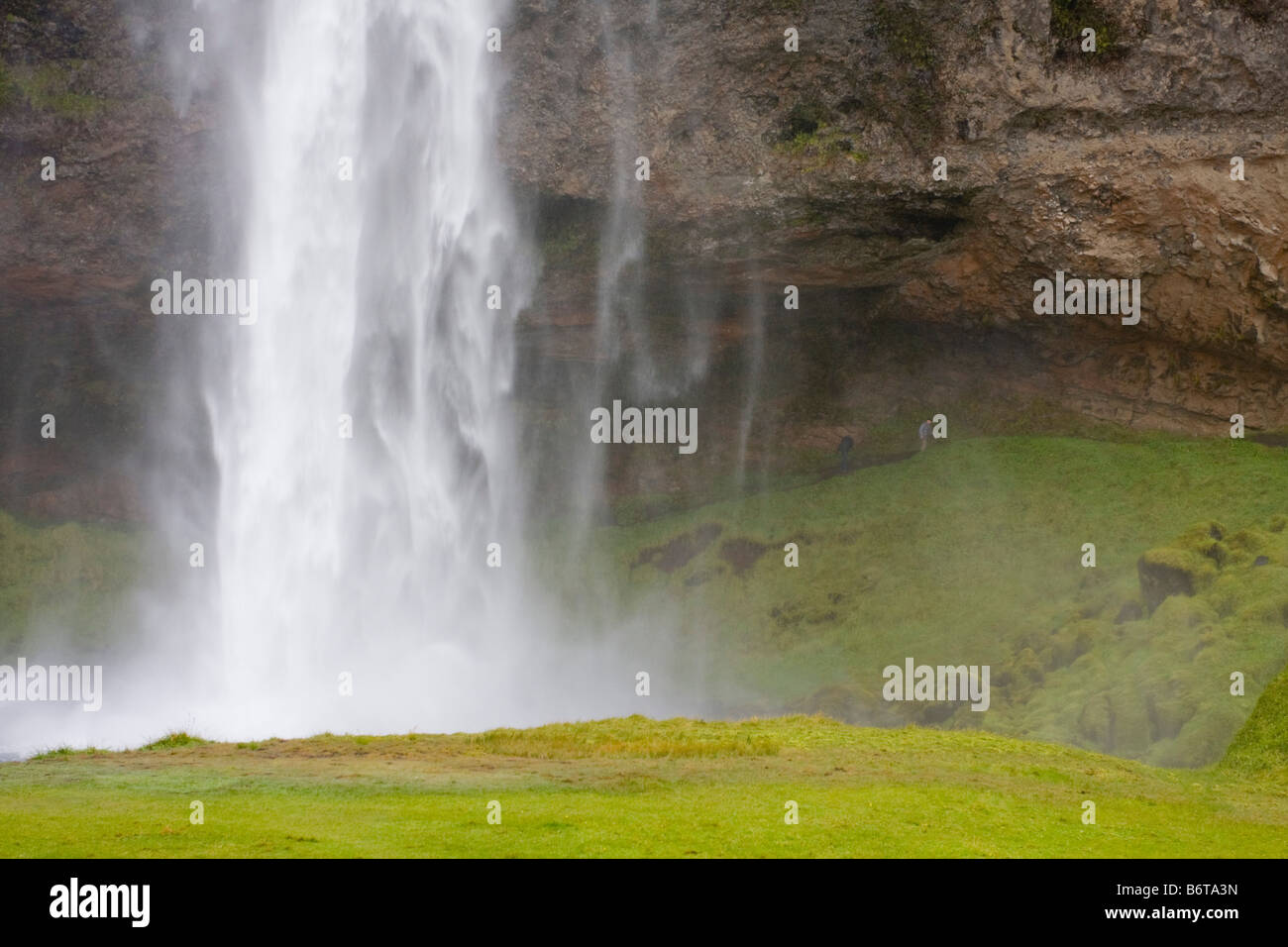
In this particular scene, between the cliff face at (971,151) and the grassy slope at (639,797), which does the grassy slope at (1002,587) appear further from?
the grassy slope at (639,797)

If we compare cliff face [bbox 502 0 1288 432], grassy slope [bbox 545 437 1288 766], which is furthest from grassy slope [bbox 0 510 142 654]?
cliff face [bbox 502 0 1288 432]

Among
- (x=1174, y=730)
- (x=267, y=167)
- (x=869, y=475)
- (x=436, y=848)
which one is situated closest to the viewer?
(x=436, y=848)

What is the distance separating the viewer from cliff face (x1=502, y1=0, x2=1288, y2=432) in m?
38.8

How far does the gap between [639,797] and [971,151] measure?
26094 millimetres

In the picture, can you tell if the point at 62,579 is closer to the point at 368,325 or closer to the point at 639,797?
the point at 368,325

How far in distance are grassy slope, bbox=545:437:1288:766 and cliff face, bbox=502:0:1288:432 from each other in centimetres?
384

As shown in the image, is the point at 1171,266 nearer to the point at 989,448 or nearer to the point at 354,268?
the point at 989,448

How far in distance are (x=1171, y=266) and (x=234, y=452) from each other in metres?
27.5

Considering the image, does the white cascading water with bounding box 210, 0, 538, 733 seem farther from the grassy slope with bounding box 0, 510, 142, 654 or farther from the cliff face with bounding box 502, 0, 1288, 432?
the grassy slope with bounding box 0, 510, 142, 654

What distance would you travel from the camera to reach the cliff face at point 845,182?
3903 centimetres

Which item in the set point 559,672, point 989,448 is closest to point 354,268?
point 559,672

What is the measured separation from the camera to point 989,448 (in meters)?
43.3

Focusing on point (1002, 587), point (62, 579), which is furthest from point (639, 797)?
point (62, 579)

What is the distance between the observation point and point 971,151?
3944cm
